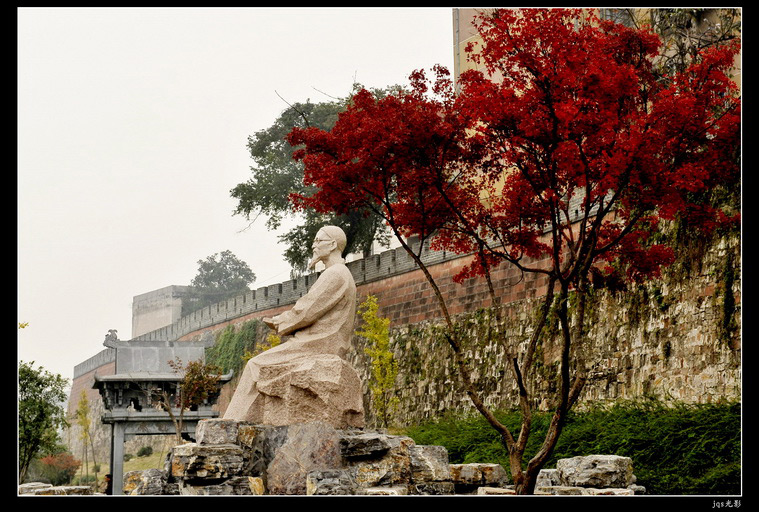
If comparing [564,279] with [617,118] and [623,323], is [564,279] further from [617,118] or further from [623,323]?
[623,323]

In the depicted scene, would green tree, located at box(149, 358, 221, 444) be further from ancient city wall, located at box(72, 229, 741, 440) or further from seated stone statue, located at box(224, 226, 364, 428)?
seated stone statue, located at box(224, 226, 364, 428)

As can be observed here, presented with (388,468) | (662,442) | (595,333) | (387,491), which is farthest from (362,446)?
(595,333)

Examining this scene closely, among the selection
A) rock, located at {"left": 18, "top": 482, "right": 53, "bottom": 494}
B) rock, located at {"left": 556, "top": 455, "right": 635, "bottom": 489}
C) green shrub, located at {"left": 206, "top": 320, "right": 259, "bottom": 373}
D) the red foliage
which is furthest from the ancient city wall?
rock, located at {"left": 18, "top": 482, "right": 53, "bottom": 494}

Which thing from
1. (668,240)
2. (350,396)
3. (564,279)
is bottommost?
(350,396)

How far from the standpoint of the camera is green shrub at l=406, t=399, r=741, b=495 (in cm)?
1099

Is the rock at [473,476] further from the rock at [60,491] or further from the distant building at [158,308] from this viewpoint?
the distant building at [158,308]

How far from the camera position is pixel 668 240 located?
555 inches

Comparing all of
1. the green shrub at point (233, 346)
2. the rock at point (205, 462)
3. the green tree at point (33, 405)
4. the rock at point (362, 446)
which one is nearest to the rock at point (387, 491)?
the rock at point (362, 446)

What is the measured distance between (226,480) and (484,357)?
11.0m

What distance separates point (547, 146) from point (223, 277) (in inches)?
1725

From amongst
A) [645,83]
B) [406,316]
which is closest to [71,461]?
[406,316]

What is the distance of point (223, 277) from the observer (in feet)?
175

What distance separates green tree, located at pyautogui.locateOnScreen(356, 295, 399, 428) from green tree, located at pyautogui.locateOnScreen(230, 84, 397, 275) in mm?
5401

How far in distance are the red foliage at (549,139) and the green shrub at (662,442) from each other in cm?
186
